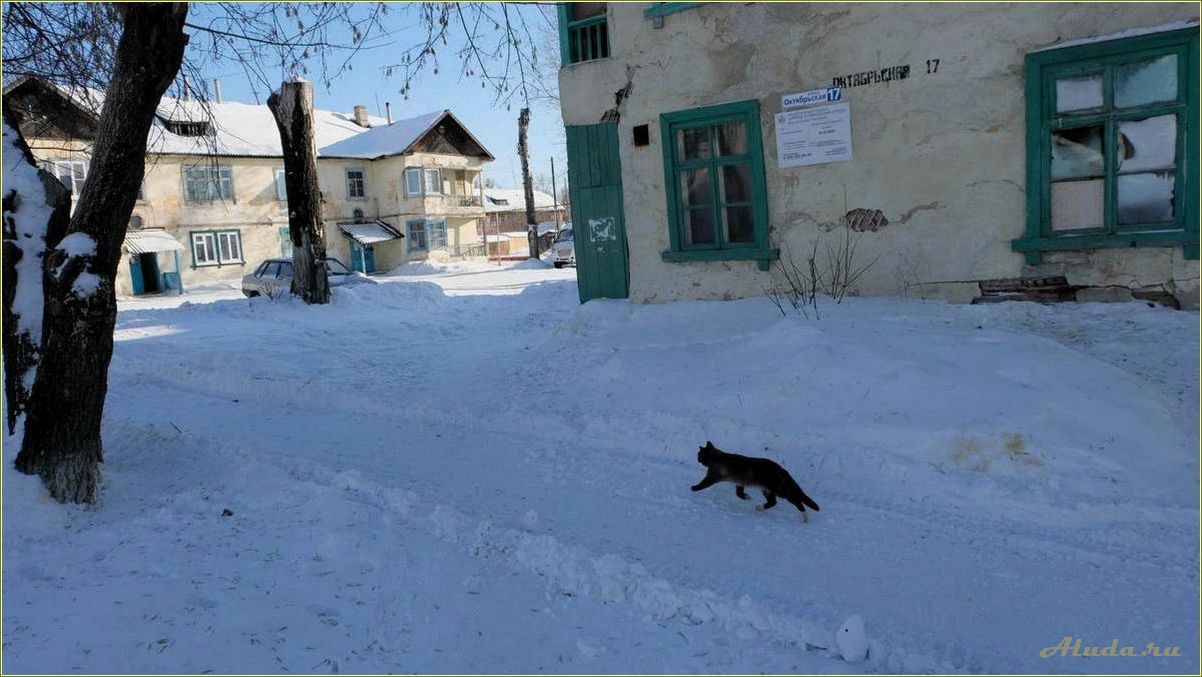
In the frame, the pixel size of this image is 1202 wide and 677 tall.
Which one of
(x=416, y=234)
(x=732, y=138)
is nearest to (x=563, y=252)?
(x=416, y=234)

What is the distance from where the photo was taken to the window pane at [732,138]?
343 inches

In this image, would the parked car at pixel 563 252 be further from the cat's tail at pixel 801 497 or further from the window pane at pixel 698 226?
the cat's tail at pixel 801 497

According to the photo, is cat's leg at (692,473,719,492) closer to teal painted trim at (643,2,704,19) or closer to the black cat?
the black cat

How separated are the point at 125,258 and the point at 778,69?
2904cm

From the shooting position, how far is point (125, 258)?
2903 cm

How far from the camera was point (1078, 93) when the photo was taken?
691 centimetres

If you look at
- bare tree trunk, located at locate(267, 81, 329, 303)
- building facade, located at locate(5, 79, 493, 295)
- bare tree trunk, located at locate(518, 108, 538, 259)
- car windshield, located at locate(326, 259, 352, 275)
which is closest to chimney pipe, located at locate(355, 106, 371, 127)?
building facade, located at locate(5, 79, 493, 295)

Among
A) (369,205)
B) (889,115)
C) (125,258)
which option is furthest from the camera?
(369,205)

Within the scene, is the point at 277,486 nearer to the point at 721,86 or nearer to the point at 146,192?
the point at 721,86

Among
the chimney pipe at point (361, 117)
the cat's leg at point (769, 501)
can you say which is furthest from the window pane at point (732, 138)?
the chimney pipe at point (361, 117)

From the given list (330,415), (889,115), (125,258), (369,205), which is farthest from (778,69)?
(369,205)

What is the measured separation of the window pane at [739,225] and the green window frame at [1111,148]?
2.82 meters

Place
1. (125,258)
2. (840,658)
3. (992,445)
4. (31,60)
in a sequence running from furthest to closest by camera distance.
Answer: (125,258) < (31,60) < (992,445) < (840,658)

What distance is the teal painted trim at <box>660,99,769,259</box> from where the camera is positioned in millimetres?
8555
